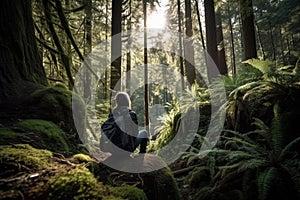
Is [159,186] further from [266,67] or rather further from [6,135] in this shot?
[266,67]

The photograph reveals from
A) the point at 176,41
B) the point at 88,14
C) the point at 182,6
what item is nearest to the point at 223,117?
the point at 88,14

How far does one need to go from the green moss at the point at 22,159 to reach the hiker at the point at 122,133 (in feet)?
3.63

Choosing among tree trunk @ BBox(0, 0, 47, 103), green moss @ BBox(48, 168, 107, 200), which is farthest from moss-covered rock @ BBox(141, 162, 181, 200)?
tree trunk @ BBox(0, 0, 47, 103)

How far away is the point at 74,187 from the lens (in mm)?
2346

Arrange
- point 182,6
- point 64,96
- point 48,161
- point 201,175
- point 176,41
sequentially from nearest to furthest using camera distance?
point 48,161
point 201,175
point 64,96
point 182,6
point 176,41

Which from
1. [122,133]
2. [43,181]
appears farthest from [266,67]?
→ [43,181]

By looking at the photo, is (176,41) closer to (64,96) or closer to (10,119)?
(64,96)

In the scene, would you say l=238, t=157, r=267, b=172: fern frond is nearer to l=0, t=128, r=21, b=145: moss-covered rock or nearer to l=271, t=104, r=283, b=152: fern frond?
l=271, t=104, r=283, b=152: fern frond

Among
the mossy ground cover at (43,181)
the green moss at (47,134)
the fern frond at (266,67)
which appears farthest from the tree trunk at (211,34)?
the mossy ground cover at (43,181)

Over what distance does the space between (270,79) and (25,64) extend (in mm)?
5618

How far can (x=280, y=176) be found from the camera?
12.4ft

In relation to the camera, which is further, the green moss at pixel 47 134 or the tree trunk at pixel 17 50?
the tree trunk at pixel 17 50

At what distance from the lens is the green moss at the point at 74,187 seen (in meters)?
2.26

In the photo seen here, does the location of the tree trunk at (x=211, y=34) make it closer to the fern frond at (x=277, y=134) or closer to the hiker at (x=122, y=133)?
the fern frond at (x=277, y=134)
